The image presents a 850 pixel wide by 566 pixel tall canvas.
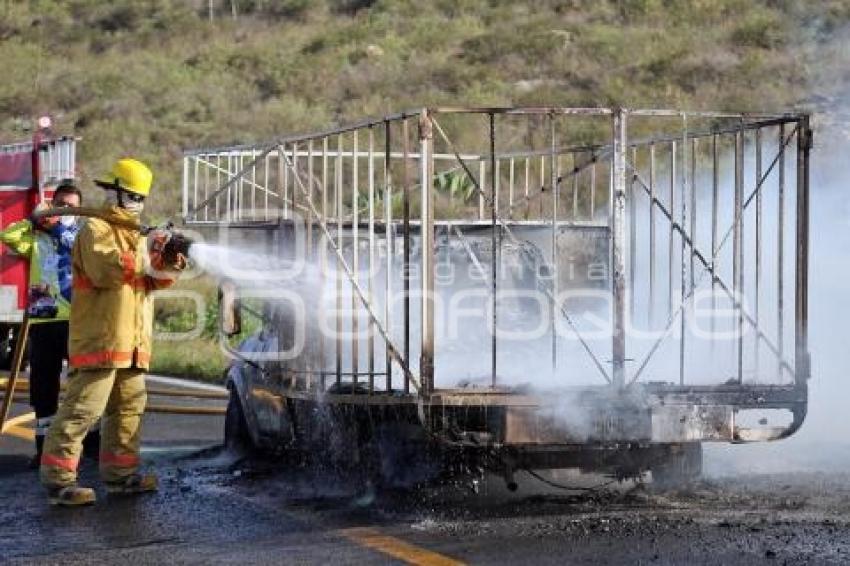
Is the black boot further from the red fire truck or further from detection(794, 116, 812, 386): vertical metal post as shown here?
the red fire truck

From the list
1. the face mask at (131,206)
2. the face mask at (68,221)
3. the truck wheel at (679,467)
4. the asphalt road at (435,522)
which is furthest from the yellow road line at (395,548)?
the face mask at (68,221)

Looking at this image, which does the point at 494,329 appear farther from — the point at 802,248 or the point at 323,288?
the point at 802,248

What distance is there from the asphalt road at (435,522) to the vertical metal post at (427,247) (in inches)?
28.4

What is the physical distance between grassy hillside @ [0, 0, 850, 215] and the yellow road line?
68.1 feet

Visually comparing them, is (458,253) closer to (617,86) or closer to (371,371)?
(371,371)

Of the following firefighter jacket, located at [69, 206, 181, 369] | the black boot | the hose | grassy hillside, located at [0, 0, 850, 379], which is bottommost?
the black boot

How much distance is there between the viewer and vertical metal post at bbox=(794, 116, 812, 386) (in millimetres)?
Result: 7293

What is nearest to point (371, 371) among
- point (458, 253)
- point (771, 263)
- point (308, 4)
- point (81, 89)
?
point (458, 253)

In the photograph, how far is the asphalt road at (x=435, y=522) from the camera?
20.0 feet

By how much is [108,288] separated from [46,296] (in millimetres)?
1462

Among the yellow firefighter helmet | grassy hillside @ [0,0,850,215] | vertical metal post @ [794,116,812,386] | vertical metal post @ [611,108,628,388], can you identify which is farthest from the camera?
grassy hillside @ [0,0,850,215]

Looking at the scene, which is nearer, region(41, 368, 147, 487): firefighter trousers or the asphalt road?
the asphalt road

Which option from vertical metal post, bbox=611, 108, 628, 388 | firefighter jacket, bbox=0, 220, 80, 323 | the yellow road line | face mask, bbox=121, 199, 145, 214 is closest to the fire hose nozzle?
face mask, bbox=121, 199, 145, 214

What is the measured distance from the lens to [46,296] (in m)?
8.98
